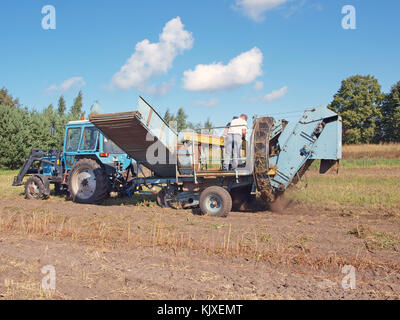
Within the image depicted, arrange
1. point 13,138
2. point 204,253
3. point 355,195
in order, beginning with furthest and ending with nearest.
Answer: point 13,138
point 355,195
point 204,253

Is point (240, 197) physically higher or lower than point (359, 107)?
lower

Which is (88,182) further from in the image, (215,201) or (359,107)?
(359,107)

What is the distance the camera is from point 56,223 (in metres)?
7.63

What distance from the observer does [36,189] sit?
1173 centimetres

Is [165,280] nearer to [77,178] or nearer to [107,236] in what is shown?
[107,236]

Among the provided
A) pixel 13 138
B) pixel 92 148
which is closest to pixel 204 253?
pixel 92 148

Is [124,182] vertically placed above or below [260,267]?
above

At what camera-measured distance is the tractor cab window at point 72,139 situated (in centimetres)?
1107

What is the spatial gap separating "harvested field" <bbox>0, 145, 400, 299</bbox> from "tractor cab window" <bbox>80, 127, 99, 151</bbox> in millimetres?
2387

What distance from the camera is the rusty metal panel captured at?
801 centimetres

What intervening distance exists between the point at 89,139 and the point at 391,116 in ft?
135
